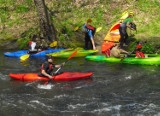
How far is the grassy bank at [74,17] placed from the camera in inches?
762

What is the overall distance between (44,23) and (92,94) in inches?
310

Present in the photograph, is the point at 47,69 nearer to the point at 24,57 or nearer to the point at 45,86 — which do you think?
the point at 45,86

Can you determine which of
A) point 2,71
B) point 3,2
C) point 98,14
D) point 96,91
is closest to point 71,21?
point 98,14

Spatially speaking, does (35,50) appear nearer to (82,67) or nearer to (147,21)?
(82,67)

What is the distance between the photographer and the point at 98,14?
21.1m

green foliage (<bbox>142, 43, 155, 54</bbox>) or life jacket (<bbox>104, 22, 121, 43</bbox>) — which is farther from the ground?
life jacket (<bbox>104, 22, 121, 43</bbox>)

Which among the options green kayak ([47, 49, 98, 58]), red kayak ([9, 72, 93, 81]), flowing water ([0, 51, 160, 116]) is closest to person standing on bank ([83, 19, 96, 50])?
green kayak ([47, 49, 98, 58])

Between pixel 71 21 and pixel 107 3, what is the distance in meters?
2.44

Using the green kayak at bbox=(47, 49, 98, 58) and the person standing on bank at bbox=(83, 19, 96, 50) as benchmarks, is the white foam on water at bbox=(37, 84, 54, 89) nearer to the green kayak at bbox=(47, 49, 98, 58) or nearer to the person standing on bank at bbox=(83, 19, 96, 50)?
the green kayak at bbox=(47, 49, 98, 58)

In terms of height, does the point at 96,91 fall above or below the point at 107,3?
below

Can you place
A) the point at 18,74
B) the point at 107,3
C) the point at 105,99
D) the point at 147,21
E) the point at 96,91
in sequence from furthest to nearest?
the point at 107,3, the point at 147,21, the point at 18,74, the point at 96,91, the point at 105,99

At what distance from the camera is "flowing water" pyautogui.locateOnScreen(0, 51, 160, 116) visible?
1048 cm

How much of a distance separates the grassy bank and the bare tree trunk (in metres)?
0.39

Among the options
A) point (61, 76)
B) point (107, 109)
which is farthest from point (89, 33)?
point (107, 109)
